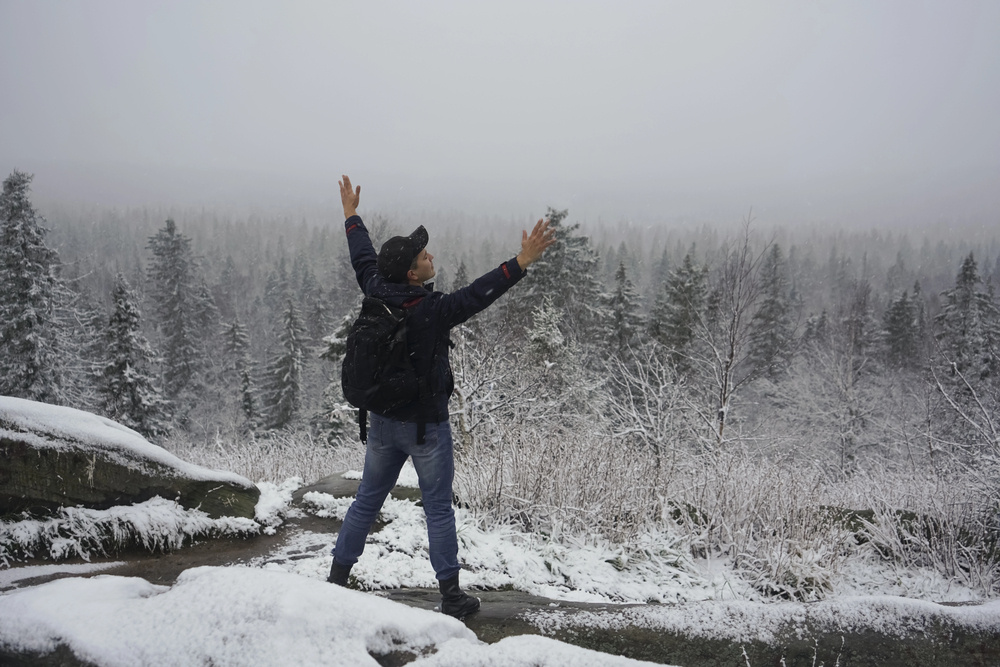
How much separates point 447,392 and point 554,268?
70.8 ft

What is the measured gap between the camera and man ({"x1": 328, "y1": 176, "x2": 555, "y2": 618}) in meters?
2.78

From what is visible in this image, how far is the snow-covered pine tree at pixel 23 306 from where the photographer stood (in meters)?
17.7

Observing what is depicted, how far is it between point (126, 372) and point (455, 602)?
2193cm

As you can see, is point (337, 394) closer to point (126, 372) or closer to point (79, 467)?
point (126, 372)

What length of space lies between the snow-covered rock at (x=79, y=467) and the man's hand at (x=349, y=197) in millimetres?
2913

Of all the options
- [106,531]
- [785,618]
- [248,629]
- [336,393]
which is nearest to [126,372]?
[336,393]

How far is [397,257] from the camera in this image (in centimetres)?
290

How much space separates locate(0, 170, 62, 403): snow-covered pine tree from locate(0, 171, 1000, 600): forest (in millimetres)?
64

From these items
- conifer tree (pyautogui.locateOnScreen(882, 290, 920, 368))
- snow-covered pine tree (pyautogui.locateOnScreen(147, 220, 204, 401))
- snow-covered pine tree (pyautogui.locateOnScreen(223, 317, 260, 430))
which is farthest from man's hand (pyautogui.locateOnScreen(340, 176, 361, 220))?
conifer tree (pyautogui.locateOnScreen(882, 290, 920, 368))

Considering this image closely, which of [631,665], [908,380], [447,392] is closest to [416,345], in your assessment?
[447,392]

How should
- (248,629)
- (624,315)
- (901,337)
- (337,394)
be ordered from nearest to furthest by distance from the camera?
(248,629) → (337,394) → (624,315) → (901,337)

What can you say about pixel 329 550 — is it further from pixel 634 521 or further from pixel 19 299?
pixel 19 299

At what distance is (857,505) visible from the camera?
6.45 meters

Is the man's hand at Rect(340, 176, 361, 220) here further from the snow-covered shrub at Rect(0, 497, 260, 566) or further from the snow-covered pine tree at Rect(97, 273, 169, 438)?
the snow-covered pine tree at Rect(97, 273, 169, 438)
